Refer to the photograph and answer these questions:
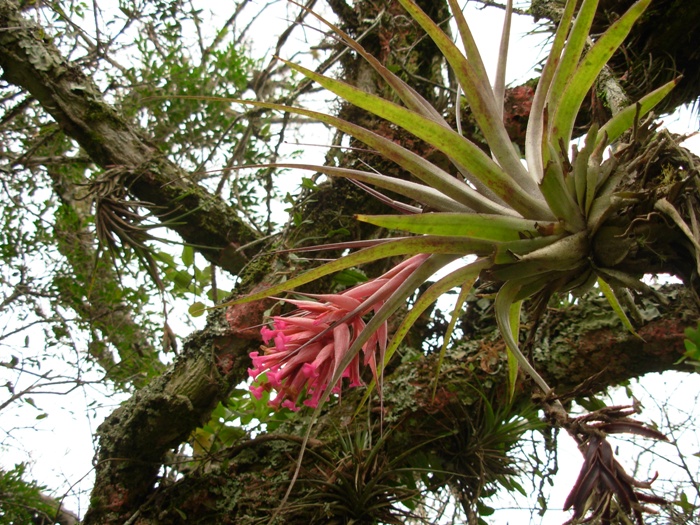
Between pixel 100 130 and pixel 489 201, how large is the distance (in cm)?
174

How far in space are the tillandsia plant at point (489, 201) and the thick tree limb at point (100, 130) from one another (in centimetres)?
120

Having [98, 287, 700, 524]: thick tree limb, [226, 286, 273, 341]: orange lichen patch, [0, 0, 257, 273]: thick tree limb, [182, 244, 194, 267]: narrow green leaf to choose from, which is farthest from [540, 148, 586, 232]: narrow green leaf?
[182, 244, 194, 267]: narrow green leaf

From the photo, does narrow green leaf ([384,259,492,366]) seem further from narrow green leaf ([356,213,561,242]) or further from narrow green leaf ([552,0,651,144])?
narrow green leaf ([552,0,651,144])

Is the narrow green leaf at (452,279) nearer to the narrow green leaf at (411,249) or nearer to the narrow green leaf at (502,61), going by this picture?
the narrow green leaf at (411,249)

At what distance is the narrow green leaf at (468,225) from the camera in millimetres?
813

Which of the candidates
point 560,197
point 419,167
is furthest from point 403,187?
point 560,197

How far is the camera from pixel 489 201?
93 centimetres

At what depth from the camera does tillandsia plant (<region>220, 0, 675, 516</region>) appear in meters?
0.87

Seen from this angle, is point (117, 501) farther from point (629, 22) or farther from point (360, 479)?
point (629, 22)

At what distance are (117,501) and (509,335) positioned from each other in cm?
138

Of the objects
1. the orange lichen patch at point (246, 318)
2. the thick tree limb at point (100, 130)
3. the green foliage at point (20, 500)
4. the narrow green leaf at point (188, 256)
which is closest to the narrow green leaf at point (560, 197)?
the orange lichen patch at point (246, 318)

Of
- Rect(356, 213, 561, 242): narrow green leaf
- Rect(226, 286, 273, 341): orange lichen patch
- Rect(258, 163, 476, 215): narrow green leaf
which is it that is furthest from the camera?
Rect(226, 286, 273, 341): orange lichen patch

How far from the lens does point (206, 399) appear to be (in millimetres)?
1719

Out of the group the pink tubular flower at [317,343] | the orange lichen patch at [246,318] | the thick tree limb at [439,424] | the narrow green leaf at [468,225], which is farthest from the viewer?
the orange lichen patch at [246,318]
